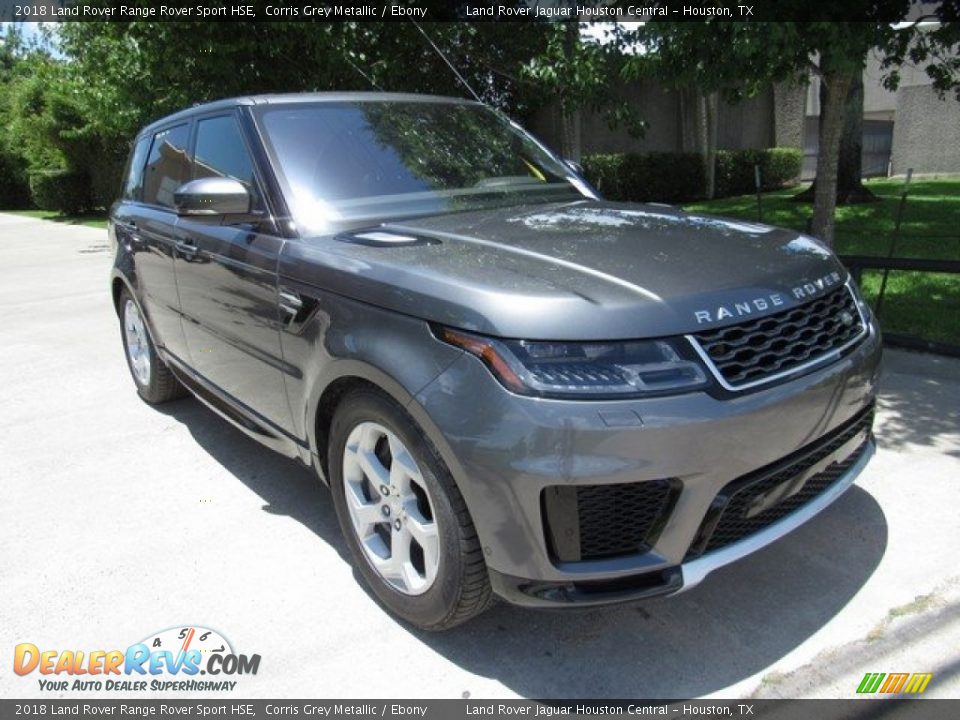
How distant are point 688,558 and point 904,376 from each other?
3.47 meters

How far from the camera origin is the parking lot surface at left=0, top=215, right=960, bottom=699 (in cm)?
248

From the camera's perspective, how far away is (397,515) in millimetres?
2625

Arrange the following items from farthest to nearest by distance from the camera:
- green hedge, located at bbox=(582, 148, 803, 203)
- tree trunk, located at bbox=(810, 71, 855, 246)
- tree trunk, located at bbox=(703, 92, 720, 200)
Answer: tree trunk, located at bbox=(703, 92, 720, 200)
green hedge, located at bbox=(582, 148, 803, 203)
tree trunk, located at bbox=(810, 71, 855, 246)

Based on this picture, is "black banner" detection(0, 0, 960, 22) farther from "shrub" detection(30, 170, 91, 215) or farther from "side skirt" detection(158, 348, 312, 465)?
"shrub" detection(30, 170, 91, 215)

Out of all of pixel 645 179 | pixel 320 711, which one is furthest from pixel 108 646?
pixel 645 179

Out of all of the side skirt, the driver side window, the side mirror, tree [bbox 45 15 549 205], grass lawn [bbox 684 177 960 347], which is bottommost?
grass lawn [bbox 684 177 960 347]

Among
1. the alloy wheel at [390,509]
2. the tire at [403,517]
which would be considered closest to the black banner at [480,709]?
the tire at [403,517]

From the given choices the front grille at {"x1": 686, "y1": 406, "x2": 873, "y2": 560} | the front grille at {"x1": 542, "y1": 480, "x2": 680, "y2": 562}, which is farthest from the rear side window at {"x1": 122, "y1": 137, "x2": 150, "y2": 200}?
the front grille at {"x1": 686, "y1": 406, "x2": 873, "y2": 560}

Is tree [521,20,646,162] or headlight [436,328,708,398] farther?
tree [521,20,646,162]

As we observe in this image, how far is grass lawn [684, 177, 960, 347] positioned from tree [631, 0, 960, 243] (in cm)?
131

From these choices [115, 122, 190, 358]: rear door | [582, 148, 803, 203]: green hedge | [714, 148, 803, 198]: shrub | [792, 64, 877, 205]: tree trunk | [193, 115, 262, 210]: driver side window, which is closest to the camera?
[193, 115, 262, 210]: driver side window

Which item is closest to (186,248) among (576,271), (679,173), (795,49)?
(576,271)

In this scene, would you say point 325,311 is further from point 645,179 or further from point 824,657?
point 645,179

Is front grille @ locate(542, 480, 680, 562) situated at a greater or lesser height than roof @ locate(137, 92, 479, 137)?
lesser
